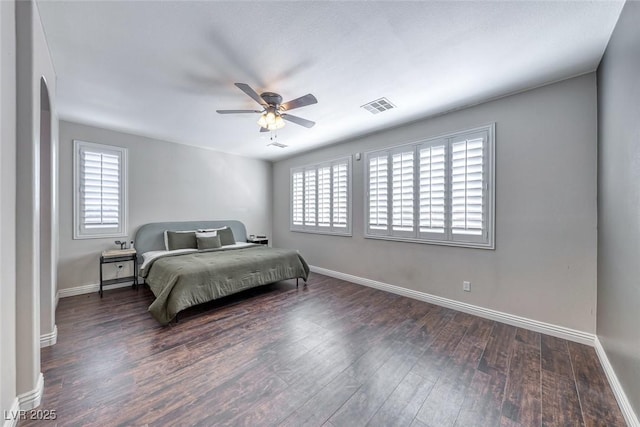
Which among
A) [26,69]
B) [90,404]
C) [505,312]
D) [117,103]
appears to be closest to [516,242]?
[505,312]

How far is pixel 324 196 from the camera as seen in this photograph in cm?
502

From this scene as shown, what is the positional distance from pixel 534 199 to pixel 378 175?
2.00 meters

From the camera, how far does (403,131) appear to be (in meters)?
3.80

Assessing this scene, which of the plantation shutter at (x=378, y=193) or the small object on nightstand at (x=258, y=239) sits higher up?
the plantation shutter at (x=378, y=193)

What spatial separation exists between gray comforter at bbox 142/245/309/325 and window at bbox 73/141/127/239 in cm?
123

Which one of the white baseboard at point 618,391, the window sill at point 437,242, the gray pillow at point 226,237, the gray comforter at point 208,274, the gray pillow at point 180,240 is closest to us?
the white baseboard at point 618,391

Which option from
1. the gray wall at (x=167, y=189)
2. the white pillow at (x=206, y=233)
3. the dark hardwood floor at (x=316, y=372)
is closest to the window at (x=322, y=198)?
the gray wall at (x=167, y=189)

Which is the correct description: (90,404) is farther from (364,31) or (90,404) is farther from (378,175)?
(378,175)

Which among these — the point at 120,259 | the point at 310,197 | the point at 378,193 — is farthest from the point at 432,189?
the point at 120,259

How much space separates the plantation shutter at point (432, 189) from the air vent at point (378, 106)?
0.81 m

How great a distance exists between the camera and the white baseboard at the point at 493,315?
2.48 m

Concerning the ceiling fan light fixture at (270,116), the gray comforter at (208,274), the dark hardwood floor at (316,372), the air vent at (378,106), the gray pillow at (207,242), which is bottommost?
the dark hardwood floor at (316,372)

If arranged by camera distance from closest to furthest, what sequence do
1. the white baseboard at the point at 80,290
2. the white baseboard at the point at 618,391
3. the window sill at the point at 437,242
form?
the white baseboard at the point at 618,391
the window sill at the point at 437,242
the white baseboard at the point at 80,290

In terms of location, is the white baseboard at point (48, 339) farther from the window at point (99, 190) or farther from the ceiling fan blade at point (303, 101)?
the ceiling fan blade at point (303, 101)
